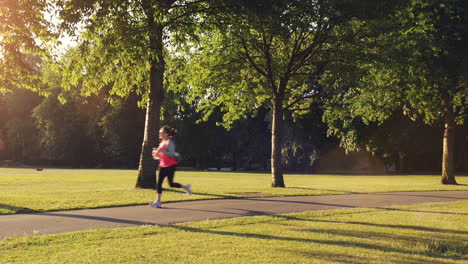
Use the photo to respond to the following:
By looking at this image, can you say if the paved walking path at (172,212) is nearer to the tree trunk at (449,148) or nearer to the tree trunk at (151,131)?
the tree trunk at (151,131)

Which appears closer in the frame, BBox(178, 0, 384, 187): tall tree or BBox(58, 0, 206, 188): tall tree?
BBox(58, 0, 206, 188): tall tree

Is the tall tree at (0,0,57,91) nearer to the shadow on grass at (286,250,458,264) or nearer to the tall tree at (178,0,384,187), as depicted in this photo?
the tall tree at (178,0,384,187)

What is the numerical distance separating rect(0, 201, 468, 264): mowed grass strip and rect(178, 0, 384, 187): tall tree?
976 centimetres

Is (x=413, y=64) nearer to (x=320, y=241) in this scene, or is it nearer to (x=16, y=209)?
(x=320, y=241)

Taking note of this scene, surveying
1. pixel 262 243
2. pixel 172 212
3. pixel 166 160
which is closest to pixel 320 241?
pixel 262 243

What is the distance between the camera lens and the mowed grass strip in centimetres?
653

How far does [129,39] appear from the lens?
14.4 meters

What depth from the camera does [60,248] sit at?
693cm

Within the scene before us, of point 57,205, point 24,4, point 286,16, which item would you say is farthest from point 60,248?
point 286,16

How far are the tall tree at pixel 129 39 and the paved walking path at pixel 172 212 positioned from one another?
5.31 metres

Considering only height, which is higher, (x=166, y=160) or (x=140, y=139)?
(x=140, y=139)

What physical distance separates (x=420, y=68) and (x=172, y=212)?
17965 mm

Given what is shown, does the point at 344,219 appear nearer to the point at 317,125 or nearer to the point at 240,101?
the point at 240,101

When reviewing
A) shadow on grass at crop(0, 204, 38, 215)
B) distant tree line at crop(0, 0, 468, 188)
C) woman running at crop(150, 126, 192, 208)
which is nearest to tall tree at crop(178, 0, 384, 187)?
distant tree line at crop(0, 0, 468, 188)
